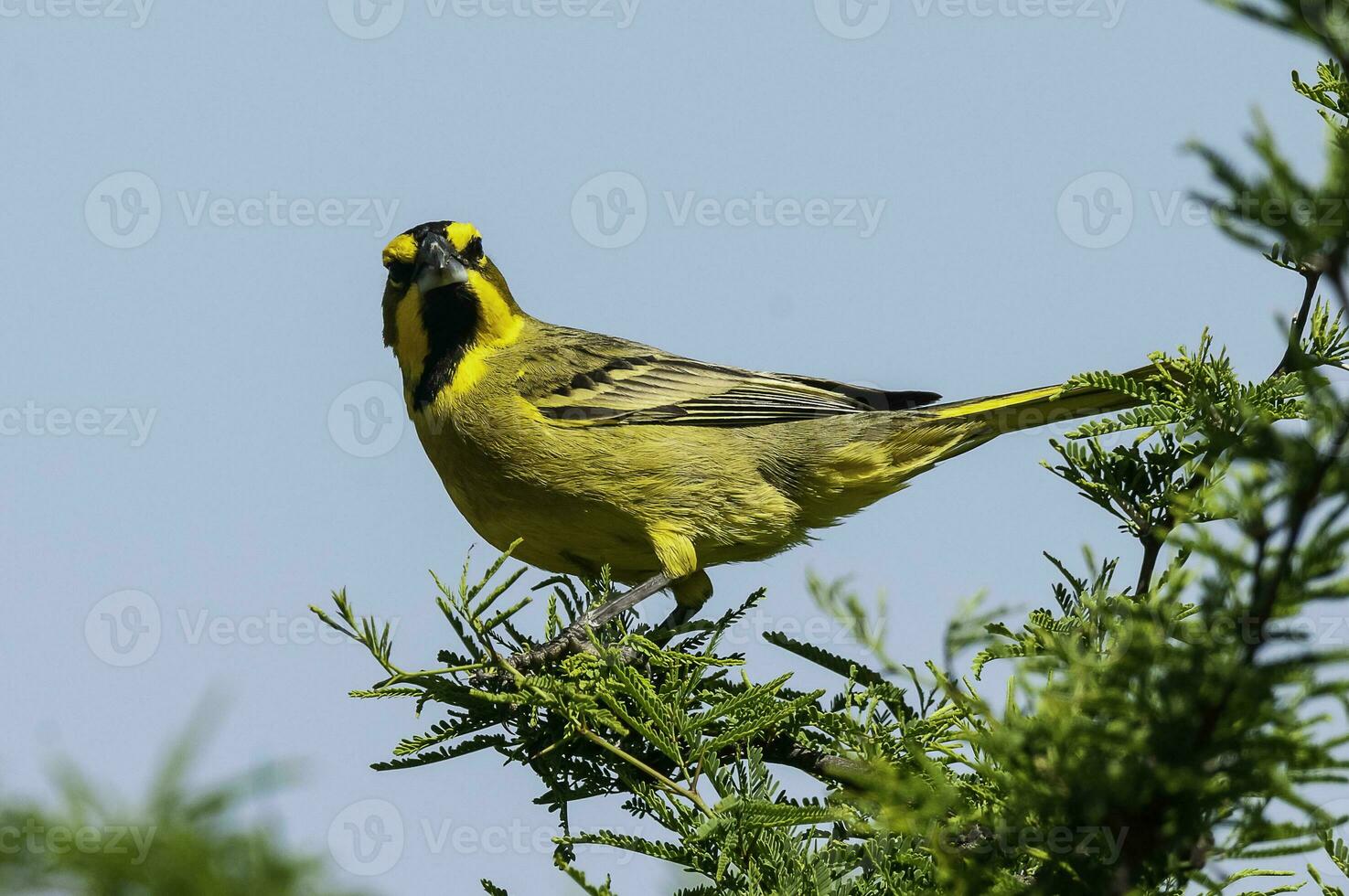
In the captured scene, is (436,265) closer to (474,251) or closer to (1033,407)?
(474,251)

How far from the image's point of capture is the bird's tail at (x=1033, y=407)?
5863mm

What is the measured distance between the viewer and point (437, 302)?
6.81 metres

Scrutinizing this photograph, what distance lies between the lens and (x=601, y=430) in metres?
6.23

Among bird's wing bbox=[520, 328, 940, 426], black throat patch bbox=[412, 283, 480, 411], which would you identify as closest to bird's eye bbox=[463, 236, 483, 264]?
black throat patch bbox=[412, 283, 480, 411]

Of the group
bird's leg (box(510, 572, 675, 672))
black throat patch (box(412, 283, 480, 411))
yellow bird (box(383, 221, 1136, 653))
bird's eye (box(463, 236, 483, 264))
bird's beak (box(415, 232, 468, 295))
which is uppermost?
bird's eye (box(463, 236, 483, 264))

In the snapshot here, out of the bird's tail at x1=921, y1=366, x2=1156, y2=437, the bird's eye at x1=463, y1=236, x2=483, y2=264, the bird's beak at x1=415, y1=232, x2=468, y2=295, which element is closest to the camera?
the bird's tail at x1=921, y1=366, x2=1156, y2=437

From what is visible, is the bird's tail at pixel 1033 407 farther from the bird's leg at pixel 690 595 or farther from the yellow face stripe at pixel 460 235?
the yellow face stripe at pixel 460 235

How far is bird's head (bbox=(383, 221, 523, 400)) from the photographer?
664cm

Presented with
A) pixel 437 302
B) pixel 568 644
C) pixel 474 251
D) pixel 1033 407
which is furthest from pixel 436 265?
pixel 1033 407

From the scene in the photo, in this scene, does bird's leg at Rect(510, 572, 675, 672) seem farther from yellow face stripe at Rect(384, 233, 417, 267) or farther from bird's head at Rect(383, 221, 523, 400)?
yellow face stripe at Rect(384, 233, 417, 267)

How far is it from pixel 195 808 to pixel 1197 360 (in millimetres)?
3610

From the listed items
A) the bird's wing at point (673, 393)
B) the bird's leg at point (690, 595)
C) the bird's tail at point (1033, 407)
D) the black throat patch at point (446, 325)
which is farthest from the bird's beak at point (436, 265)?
the bird's tail at point (1033, 407)

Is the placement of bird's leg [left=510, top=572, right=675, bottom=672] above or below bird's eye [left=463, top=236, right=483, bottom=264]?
below

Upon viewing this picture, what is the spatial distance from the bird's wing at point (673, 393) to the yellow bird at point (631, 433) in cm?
1
